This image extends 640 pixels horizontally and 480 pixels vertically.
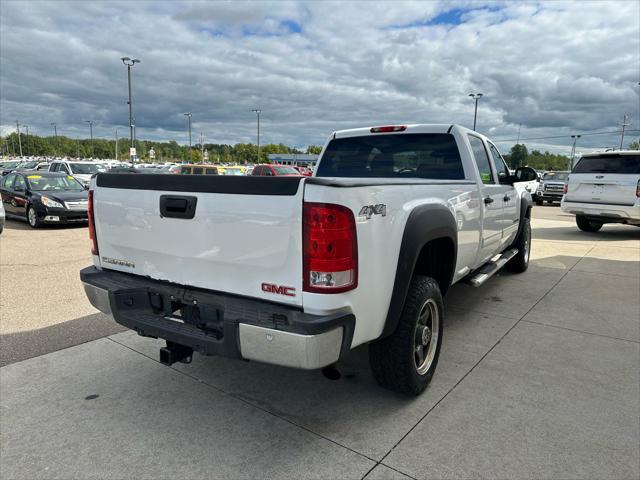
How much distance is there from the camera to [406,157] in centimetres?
451

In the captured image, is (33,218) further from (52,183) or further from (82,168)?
(82,168)

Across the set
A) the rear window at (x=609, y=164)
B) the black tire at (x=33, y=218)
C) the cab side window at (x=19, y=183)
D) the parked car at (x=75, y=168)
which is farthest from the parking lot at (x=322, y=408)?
the parked car at (x=75, y=168)

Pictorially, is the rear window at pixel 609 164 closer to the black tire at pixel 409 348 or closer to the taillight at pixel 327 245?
the black tire at pixel 409 348

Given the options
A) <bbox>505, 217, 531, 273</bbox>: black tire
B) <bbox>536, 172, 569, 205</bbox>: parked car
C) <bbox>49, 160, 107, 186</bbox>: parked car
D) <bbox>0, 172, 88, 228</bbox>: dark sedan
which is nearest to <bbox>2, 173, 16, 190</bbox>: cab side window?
<bbox>0, 172, 88, 228</bbox>: dark sedan

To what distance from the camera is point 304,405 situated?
316 centimetres

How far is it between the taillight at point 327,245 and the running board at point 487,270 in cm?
226

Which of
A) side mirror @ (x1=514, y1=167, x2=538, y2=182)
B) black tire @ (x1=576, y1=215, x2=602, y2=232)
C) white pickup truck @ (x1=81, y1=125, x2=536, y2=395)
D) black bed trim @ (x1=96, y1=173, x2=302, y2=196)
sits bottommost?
black tire @ (x1=576, y1=215, x2=602, y2=232)

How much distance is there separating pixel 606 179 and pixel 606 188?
21 centimetres

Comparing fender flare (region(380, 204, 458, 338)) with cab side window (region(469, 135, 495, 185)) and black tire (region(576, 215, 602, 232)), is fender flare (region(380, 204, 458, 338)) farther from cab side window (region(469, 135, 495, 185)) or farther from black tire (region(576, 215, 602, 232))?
black tire (region(576, 215, 602, 232))

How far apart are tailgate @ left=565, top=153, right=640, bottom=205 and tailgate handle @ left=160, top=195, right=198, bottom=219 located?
10570 mm

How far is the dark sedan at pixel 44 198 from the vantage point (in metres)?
11.3

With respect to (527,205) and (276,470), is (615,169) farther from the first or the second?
(276,470)

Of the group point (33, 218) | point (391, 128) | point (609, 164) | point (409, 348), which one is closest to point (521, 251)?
point (391, 128)

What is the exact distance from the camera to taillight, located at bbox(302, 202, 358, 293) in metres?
2.28
